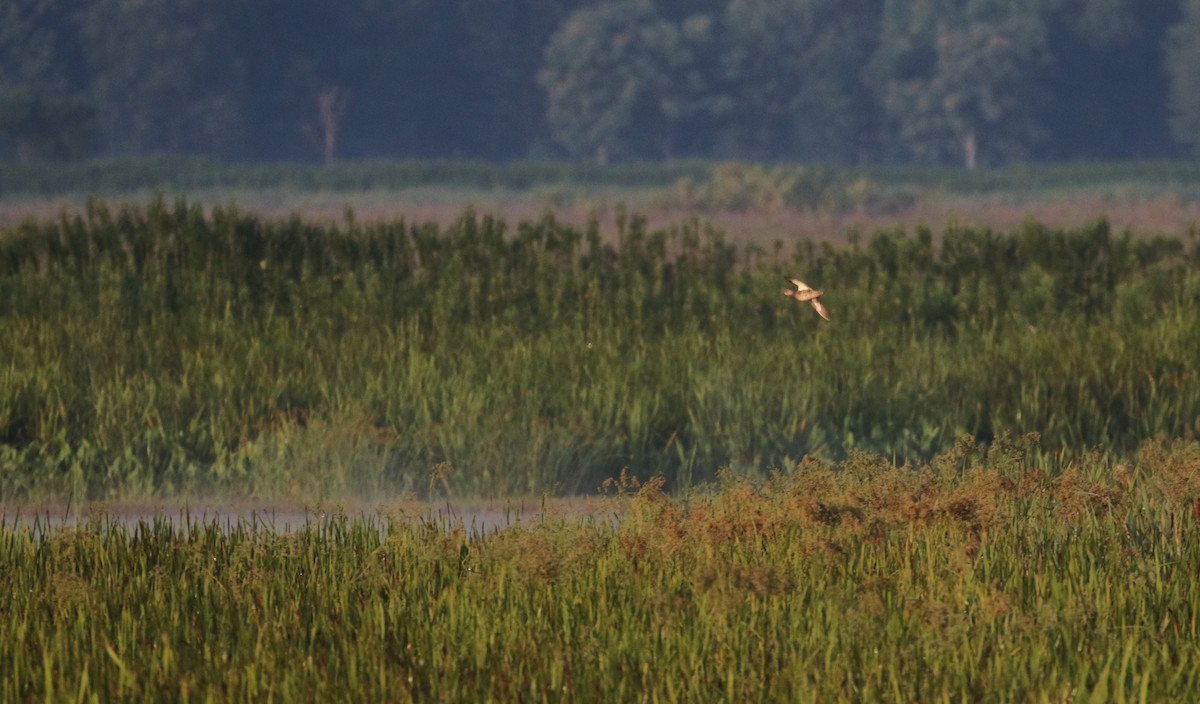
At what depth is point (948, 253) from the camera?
21.1 meters

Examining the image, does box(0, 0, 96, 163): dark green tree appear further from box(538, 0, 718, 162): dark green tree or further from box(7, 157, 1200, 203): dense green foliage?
box(538, 0, 718, 162): dark green tree

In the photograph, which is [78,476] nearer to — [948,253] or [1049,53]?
[948,253]

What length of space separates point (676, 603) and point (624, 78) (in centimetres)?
7614

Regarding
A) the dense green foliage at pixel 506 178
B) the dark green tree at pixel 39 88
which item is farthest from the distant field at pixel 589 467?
the dark green tree at pixel 39 88

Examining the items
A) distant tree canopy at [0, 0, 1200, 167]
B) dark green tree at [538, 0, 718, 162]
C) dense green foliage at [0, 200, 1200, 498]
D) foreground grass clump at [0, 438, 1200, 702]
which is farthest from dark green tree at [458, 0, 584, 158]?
foreground grass clump at [0, 438, 1200, 702]

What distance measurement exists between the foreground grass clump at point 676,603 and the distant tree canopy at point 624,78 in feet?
225

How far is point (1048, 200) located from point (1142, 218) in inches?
284

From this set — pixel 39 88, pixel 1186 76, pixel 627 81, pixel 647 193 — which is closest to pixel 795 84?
pixel 627 81

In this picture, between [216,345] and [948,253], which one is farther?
[948,253]

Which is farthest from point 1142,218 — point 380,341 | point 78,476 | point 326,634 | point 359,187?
point 326,634

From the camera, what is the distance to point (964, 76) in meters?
79.2

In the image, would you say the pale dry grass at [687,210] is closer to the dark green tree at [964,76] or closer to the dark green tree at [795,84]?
the dark green tree at [964,76]

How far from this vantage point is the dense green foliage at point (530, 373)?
12.7 meters

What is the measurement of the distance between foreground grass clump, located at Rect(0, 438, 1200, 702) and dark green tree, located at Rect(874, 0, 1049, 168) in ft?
232
